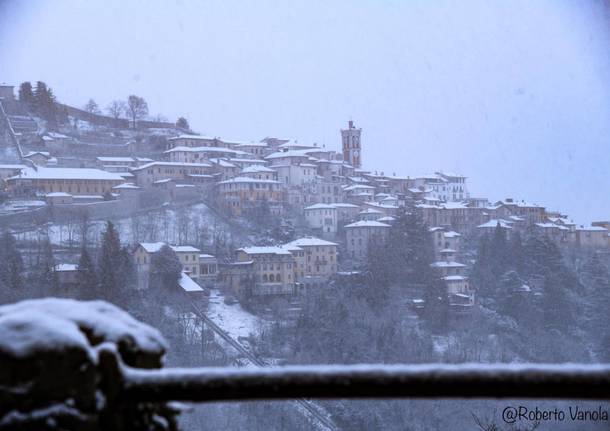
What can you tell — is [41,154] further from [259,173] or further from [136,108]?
[136,108]

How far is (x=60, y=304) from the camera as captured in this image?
0.80 metres

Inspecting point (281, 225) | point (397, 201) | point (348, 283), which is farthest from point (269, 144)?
point (348, 283)

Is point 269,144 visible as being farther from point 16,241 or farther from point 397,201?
point 16,241

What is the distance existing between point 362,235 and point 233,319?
681cm

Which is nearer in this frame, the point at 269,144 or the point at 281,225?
the point at 281,225

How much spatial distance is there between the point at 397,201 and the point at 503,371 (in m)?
25.6

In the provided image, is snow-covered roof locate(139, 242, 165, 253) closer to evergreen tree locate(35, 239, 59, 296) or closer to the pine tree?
the pine tree

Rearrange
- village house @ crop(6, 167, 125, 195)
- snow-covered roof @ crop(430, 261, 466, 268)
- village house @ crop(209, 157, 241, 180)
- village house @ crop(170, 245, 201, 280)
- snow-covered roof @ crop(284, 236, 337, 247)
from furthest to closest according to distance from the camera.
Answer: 1. village house @ crop(209, 157, 241, 180)
2. village house @ crop(6, 167, 125, 195)
3. snow-covered roof @ crop(430, 261, 466, 268)
4. snow-covered roof @ crop(284, 236, 337, 247)
5. village house @ crop(170, 245, 201, 280)

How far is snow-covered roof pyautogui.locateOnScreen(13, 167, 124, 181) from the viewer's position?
21406 mm

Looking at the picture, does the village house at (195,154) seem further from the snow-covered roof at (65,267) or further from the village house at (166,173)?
the snow-covered roof at (65,267)

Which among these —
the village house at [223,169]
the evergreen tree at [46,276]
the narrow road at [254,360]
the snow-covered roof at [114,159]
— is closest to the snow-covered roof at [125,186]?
the village house at [223,169]

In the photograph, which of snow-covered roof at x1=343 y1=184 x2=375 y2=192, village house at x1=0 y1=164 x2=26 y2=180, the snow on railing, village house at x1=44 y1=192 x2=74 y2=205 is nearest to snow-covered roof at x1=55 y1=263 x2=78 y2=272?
village house at x1=44 y1=192 x2=74 y2=205

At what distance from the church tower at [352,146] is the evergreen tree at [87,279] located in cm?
1836

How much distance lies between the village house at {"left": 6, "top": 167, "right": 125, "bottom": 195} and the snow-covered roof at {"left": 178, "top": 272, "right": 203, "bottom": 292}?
5.80 meters
